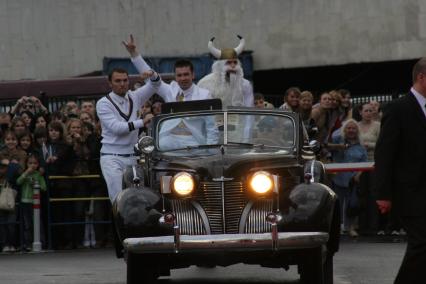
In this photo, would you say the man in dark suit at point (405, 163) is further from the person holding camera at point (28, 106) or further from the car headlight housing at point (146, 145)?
the person holding camera at point (28, 106)

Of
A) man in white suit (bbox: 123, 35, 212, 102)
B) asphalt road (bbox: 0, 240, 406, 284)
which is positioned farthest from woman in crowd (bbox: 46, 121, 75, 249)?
man in white suit (bbox: 123, 35, 212, 102)

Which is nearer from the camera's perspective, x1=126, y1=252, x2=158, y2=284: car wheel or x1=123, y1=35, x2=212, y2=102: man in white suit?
x1=126, y1=252, x2=158, y2=284: car wheel

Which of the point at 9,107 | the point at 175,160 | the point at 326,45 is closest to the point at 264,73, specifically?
the point at 326,45

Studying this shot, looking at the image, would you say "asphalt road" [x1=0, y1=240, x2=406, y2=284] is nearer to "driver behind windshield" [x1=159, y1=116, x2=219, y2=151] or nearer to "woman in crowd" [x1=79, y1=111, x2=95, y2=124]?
"driver behind windshield" [x1=159, y1=116, x2=219, y2=151]

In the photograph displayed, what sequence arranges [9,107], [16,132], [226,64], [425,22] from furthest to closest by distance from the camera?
[425,22]
[9,107]
[16,132]
[226,64]

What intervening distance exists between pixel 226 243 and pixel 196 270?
4002 mm

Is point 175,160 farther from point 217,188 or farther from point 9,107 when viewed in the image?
point 9,107

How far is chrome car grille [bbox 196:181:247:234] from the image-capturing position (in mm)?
12062

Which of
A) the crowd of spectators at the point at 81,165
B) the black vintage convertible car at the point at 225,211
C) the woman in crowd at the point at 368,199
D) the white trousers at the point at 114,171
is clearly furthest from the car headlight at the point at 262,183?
the woman in crowd at the point at 368,199

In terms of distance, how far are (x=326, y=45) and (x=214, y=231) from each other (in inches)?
1084

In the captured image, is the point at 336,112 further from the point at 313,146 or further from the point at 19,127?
the point at 313,146

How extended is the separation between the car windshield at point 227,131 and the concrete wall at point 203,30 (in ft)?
81.7

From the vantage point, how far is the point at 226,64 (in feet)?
55.6

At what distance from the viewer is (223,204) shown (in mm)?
12117
